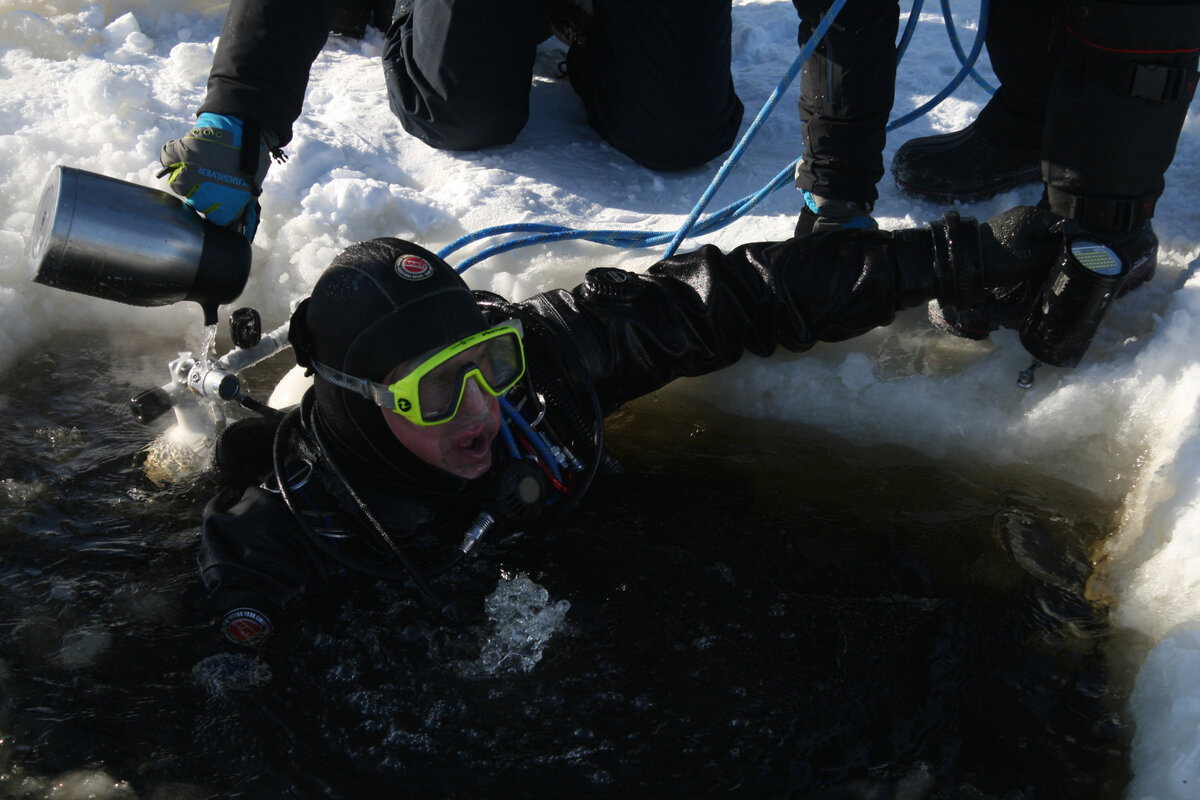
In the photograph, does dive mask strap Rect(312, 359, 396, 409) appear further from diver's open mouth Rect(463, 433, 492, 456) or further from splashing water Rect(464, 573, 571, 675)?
splashing water Rect(464, 573, 571, 675)

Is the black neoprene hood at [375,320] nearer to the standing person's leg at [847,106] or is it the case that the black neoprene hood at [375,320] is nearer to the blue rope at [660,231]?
the blue rope at [660,231]

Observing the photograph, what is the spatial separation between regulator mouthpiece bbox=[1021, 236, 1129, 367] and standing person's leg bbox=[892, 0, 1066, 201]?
0.96 m

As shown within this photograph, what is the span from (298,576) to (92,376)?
174cm

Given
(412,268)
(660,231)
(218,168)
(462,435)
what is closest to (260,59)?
(218,168)

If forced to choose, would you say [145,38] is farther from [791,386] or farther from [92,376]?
[791,386]

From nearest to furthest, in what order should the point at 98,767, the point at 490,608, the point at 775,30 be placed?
the point at 98,767
the point at 490,608
the point at 775,30

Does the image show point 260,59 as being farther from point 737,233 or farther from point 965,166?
point 965,166

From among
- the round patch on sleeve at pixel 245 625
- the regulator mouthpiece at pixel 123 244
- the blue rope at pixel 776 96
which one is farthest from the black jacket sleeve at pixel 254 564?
the blue rope at pixel 776 96

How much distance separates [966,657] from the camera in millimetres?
2449

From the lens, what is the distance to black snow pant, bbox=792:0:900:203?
10.3ft

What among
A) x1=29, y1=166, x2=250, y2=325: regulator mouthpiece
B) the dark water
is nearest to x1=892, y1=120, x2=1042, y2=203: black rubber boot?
the dark water

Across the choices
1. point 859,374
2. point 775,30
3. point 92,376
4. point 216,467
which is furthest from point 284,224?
point 775,30

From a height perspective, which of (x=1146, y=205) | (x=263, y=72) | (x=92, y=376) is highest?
(x=263, y=72)

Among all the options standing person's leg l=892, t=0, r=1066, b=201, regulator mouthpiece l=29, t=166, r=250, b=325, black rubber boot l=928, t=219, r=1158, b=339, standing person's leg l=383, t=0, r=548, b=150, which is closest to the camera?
regulator mouthpiece l=29, t=166, r=250, b=325
